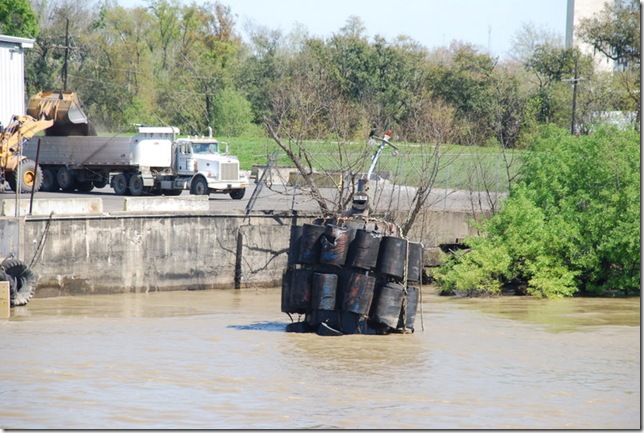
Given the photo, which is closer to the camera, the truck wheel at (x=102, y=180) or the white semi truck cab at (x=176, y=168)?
the white semi truck cab at (x=176, y=168)

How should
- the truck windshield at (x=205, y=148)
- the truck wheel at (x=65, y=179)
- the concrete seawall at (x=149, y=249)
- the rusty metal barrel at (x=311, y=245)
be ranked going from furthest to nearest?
the truck wheel at (x=65, y=179) → the truck windshield at (x=205, y=148) → the concrete seawall at (x=149, y=249) → the rusty metal barrel at (x=311, y=245)

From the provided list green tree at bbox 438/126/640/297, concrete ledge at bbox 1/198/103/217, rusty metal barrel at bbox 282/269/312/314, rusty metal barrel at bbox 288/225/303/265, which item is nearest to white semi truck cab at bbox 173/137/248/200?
concrete ledge at bbox 1/198/103/217

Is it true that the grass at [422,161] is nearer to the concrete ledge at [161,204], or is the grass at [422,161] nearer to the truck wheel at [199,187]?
the truck wheel at [199,187]

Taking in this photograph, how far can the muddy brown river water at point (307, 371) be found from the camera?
14352 mm

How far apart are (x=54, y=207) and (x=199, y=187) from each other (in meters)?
13.2

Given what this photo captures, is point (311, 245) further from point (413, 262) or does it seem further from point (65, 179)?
point (65, 179)

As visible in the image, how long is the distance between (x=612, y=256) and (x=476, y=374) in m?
13.2

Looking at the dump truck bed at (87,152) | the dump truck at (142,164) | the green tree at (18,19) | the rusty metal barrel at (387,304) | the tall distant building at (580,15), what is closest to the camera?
the rusty metal barrel at (387,304)

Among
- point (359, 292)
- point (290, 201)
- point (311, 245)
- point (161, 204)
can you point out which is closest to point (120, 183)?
point (290, 201)

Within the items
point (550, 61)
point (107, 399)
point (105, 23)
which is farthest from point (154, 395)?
point (105, 23)

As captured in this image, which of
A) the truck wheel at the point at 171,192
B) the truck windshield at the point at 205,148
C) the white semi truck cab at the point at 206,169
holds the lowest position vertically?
the truck wheel at the point at 171,192

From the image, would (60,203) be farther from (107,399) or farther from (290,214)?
(107,399)

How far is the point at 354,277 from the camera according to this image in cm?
2056

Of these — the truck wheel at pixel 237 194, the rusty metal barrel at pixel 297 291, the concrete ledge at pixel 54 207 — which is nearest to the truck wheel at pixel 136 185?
the truck wheel at pixel 237 194
